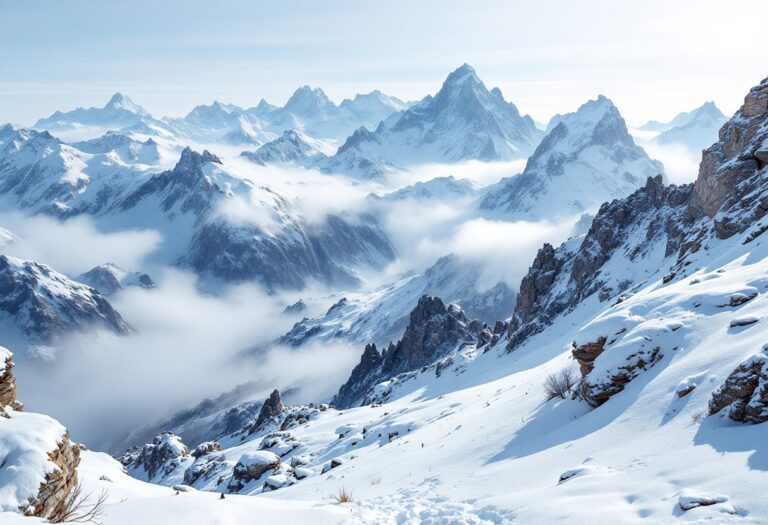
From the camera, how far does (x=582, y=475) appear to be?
1277 cm

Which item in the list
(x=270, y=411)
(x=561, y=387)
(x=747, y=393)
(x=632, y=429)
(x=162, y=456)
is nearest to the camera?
(x=747, y=393)

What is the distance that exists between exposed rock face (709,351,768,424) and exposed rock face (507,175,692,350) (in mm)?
55458

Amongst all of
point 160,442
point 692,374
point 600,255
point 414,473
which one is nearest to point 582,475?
point 692,374

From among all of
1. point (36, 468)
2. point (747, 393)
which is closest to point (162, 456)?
point (36, 468)

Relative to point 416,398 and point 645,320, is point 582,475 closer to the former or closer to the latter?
point 645,320

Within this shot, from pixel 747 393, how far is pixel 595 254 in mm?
73138

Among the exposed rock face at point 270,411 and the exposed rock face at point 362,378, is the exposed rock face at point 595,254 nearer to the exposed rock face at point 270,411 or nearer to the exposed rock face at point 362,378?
the exposed rock face at point 270,411

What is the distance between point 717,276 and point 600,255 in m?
59.6

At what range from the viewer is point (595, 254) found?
80.8 metres

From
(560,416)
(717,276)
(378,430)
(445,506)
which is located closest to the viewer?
(445,506)

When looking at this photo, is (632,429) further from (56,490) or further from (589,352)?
(56,490)

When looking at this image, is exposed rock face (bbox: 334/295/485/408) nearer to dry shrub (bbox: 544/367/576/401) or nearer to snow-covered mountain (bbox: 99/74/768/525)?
snow-covered mountain (bbox: 99/74/768/525)

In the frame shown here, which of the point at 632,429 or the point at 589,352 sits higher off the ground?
the point at 589,352

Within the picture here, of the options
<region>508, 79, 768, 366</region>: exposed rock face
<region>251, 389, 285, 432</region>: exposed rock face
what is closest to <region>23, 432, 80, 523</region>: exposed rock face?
<region>508, 79, 768, 366</region>: exposed rock face
